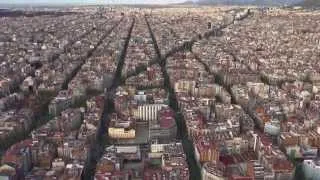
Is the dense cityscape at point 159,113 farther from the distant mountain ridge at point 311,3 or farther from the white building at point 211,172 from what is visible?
the distant mountain ridge at point 311,3

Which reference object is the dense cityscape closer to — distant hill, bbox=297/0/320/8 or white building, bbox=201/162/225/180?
white building, bbox=201/162/225/180

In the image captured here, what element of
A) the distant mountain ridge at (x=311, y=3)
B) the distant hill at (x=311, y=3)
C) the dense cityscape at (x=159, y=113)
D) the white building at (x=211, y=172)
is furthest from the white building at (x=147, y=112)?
the distant mountain ridge at (x=311, y=3)

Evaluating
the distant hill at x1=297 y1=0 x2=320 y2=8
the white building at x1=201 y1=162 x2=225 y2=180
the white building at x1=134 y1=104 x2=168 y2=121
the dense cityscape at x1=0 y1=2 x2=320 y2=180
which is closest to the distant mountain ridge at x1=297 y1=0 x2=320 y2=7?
the distant hill at x1=297 y1=0 x2=320 y2=8

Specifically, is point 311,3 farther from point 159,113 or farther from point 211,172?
point 211,172

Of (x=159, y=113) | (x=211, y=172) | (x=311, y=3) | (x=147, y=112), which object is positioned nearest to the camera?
(x=211, y=172)

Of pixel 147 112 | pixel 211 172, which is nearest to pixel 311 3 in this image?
pixel 147 112

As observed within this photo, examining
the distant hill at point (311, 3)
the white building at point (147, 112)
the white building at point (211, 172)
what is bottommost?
the white building at point (211, 172)

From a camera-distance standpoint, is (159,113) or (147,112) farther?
(147,112)

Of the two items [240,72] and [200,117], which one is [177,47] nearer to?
[240,72]
